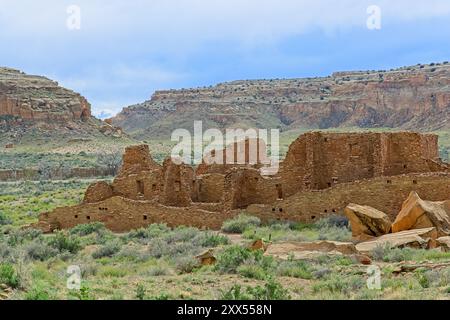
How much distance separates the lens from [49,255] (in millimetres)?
17297

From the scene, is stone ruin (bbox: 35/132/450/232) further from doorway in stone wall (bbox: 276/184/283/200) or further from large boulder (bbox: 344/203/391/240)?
large boulder (bbox: 344/203/391/240)

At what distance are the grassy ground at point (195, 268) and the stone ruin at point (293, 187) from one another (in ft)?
2.86

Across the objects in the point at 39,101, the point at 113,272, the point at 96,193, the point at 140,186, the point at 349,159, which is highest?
the point at 39,101

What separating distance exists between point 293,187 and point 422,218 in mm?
6408

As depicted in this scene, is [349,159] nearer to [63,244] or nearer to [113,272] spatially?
[63,244]

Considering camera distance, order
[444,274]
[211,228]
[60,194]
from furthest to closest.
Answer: [60,194] → [211,228] → [444,274]

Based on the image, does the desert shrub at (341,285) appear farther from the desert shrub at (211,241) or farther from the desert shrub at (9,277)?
the desert shrub at (211,241)

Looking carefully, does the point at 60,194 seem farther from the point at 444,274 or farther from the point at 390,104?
the point at 390,104

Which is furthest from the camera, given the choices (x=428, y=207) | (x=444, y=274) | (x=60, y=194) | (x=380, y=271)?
(x=60, y=194)

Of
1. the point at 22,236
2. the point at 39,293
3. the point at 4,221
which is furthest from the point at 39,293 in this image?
the point at 4,221

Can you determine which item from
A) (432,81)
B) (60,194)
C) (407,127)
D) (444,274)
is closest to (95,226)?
(444,274)

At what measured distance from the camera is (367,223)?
17422 mm

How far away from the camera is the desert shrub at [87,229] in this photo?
21.9 m

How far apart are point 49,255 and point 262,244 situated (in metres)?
5.96
